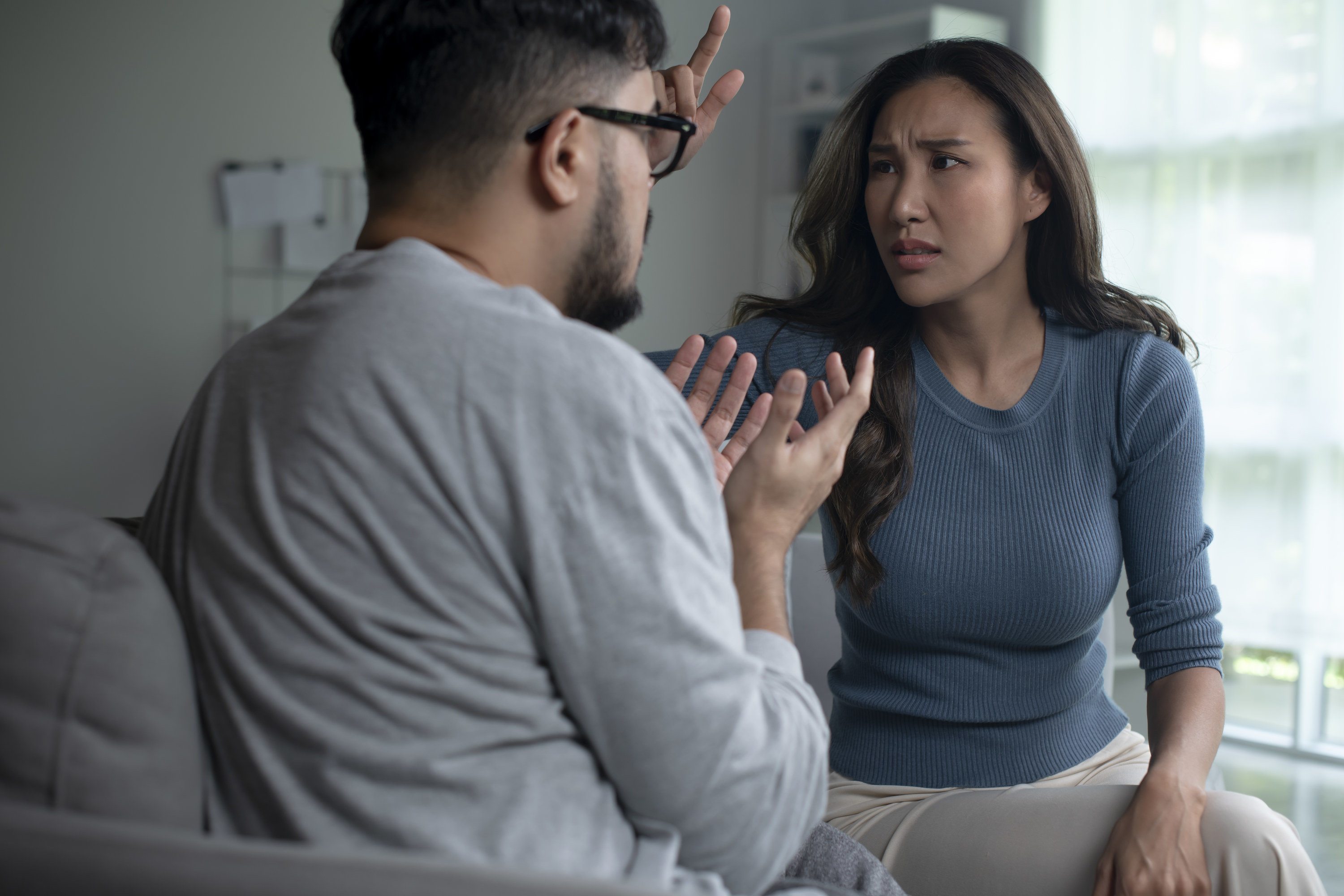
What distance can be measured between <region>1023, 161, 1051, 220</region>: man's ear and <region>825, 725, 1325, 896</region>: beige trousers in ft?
2.57

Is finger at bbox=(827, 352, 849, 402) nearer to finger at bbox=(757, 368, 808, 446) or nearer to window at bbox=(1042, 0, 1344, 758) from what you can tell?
finger at bbox=(757, 368, 808, 446)

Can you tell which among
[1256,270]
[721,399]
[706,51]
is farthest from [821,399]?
[1256,270]

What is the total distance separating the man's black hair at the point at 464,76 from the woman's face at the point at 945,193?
2.46 feet

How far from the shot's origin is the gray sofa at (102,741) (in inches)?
21.7

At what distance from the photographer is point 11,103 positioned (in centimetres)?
372

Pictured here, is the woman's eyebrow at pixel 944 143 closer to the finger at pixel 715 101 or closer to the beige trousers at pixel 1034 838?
the finger at pixel 715 101

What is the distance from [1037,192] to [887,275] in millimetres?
241

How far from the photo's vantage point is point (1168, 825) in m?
1.14

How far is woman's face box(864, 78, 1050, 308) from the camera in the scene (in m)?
1.50

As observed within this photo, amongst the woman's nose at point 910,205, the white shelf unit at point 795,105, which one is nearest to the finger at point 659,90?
the woman's nose at point 910,205

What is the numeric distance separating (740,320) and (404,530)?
1097 mm

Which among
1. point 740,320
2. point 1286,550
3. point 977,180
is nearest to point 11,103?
point 740,320

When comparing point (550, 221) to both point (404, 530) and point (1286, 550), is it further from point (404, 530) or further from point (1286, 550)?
point (1286, 550)

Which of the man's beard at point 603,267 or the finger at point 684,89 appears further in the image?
the finger at point 684,89
